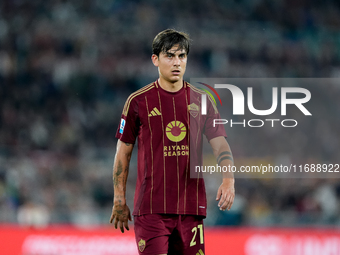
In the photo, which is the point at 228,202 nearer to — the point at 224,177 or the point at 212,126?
the point at 224,177

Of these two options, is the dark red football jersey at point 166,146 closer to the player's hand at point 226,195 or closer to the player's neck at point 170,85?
the player's neck at point 170,85

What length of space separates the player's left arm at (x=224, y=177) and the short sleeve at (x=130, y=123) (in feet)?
1.82

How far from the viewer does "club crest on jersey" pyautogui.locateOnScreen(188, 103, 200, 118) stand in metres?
3.60

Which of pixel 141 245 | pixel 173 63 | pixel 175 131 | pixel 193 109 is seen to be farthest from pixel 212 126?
pixel 141 245

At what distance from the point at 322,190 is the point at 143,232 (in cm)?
707

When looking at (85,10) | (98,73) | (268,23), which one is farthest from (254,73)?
(85,10)

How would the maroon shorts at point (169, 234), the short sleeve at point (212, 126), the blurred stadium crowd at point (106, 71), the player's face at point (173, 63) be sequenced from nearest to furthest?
the maroon shorts at point (169, 234), the player's face at point (173, 63), the short sleeve at point (212, 126), the blurred stadium crowd at point (106, 71)

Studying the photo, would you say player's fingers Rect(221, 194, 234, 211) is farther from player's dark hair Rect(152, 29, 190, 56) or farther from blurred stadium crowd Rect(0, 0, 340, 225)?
blurred stadium crowd Rect(0, 0, 340, 225)

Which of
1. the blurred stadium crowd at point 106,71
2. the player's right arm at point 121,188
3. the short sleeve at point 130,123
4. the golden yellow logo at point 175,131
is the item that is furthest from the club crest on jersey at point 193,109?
the blurred stadium crowd at point 106,71

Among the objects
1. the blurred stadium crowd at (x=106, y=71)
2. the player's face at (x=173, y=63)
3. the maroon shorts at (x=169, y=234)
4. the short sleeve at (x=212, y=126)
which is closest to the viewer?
the maroon shorts at (x=169, y=234)

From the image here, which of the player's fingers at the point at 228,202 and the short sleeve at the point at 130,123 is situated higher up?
the short sleeve at the point at 130,123

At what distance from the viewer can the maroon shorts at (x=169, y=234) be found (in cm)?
342

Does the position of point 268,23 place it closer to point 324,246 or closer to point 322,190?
point 322,190

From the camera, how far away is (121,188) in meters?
3.61
